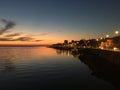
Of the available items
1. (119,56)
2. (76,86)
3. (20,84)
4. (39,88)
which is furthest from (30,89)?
(119,56)

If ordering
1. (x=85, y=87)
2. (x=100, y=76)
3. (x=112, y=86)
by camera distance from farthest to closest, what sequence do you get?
(x=100, y=76) < (x=85, y=87) < (x=112, y=86)

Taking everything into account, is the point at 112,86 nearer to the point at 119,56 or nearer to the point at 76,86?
the point at 76,86

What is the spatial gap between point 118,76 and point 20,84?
17.2 m

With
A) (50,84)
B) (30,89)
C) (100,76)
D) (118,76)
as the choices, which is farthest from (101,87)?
(30,89)

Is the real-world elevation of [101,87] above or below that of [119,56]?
below

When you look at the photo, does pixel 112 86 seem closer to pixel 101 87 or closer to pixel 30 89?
pixel 101 87

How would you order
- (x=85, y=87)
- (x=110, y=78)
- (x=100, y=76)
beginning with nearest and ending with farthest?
(x=85, y=87) → (x=110, y=78) → (x=100, y=76)

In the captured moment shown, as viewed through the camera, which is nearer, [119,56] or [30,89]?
[30,89]

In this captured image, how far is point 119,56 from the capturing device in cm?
3800

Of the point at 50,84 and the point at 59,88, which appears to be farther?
the point at 50,84

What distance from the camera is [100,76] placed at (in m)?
36.1

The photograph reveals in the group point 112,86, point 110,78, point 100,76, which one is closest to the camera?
point 112,86

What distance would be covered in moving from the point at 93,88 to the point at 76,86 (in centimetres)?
328

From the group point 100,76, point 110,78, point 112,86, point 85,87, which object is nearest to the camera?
point 112,86
